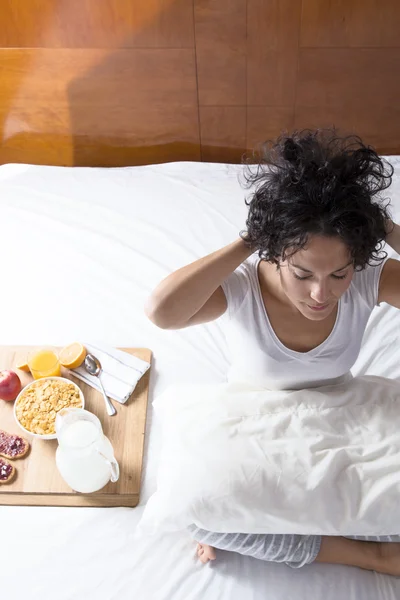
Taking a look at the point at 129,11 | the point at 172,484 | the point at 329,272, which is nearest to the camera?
the point at 329,272

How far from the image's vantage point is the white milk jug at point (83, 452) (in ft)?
3.89

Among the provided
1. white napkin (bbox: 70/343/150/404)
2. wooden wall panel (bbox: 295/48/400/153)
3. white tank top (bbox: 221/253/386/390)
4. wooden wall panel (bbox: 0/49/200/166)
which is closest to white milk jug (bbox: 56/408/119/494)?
white napkin (bbox: 70/343/150/404)

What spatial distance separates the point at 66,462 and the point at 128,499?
163 mm

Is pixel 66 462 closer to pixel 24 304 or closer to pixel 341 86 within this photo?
pixel 24 304

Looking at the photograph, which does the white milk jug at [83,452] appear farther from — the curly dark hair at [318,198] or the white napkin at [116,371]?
the curly dark hair at [318,198]

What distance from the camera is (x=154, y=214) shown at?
188cm

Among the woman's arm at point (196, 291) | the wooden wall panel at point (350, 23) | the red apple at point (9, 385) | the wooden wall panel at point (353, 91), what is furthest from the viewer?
the wooden wall panel at point (353, 91)

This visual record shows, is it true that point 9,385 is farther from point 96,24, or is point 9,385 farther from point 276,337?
point 96,24

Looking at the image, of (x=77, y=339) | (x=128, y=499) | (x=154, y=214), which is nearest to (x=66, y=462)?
(x=128, y=499)

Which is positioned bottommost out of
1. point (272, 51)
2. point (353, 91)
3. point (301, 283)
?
point (301, 283)

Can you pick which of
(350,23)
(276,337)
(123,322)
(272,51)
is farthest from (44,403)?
(350,23)

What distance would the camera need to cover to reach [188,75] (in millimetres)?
1938

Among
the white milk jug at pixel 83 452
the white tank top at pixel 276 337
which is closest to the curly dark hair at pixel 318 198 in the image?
the white tank top at pixel 276 337

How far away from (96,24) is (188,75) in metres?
0.29
